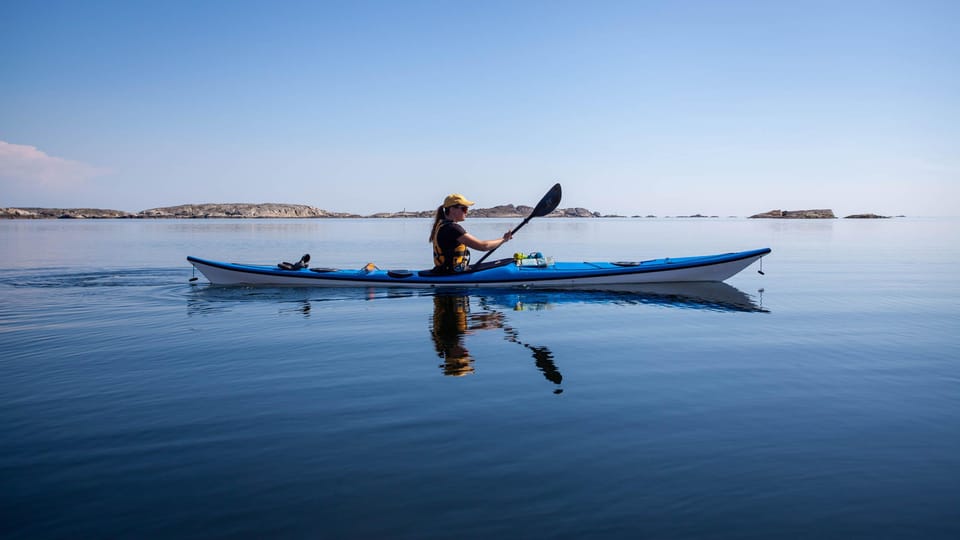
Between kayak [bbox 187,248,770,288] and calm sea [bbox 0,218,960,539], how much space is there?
8.46ft

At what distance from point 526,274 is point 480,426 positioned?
799cm

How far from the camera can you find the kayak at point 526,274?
12.1 meters

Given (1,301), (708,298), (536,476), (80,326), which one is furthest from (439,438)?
(1,301)

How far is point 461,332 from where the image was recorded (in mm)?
8336

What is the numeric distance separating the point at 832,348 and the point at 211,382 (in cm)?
711

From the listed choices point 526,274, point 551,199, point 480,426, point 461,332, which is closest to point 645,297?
point 526,274

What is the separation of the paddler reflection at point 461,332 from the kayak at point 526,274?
1.81 feet

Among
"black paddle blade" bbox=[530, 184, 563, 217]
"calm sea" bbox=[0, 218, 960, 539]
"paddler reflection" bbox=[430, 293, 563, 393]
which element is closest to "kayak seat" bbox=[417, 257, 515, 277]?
"paddler reflection" bbox=[430, 293, 563, 393]

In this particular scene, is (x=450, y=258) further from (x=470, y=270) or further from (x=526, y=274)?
(x=526, y=274)

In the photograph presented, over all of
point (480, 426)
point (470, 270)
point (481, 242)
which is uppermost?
point (481, 242)

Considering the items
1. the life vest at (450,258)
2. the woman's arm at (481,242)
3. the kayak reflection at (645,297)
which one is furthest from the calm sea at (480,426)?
the life vest at (450,258)

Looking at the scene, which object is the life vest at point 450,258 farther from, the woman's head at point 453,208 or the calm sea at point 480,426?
the calm sea at point 480,426

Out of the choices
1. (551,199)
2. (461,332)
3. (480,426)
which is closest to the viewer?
(480,426)

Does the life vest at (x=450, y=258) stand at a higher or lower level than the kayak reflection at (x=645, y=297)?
higher
